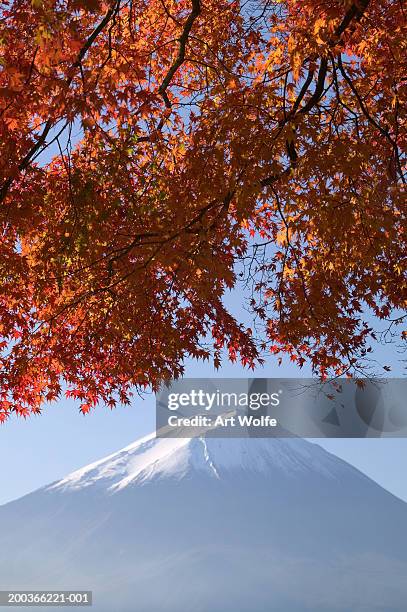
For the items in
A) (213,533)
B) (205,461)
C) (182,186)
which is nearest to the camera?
(182,186)

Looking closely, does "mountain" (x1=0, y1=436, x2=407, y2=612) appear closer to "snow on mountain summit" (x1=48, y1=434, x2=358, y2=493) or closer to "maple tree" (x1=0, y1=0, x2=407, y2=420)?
"snow on mountain summit" (x1=48, y1=434, x2=358, y2=493)

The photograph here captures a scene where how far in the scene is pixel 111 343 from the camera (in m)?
11.0

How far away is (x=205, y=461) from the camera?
15012 centimetres

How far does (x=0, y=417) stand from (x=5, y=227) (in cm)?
350

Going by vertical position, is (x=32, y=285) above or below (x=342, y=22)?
below

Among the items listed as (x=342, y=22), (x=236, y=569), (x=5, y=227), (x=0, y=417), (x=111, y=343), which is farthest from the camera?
(x=236, y=569)

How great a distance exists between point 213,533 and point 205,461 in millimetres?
16073

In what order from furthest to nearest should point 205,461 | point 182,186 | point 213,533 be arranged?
point 213,533 < point 205,461 < point 182,186

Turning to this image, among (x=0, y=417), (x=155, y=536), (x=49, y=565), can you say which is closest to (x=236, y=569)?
(x=155, y=536)

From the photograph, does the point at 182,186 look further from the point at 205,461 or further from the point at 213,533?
the point at 213,533

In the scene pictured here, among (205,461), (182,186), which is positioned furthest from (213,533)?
(182,186)

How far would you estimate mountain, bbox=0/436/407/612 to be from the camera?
14212 centimetres

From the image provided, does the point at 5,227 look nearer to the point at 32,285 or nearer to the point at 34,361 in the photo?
the point at 32,285

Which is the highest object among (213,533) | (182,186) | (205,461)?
(182,186)
